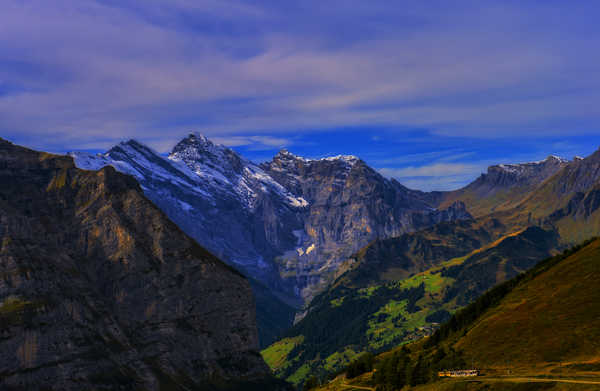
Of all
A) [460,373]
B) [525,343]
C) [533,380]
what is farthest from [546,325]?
[533,380]

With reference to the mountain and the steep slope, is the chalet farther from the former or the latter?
the steep slope

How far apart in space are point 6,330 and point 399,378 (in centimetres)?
13893

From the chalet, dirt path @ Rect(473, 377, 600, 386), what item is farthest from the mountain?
the chalet

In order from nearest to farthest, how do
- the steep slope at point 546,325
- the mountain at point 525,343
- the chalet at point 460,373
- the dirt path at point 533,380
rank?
1. the dirt path at point 533,380
2. the mountain at point 525,343
3. the steep slope at point 546,325
4. the chalet at point 460,373

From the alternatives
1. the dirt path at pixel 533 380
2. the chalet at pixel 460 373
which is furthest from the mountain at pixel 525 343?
the chalet at pixel 460 373

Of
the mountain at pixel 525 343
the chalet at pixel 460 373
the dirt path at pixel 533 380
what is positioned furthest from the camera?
the chalet at pixel 460 373

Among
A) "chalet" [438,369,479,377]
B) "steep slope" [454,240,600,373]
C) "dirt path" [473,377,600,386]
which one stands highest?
"steep slope" [454,240,600,373]

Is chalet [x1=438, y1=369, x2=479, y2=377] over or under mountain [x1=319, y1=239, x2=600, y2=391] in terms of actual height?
under

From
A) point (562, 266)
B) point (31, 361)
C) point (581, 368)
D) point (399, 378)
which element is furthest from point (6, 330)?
point (562, 266)

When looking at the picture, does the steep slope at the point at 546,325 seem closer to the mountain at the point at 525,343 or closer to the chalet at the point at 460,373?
the mountain at the point at 525,343

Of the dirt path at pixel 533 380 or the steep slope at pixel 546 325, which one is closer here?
the dirt path at pixel 533 380

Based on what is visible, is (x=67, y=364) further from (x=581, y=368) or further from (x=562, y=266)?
(x=562, y=266)

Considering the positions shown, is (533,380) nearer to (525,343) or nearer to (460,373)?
(460,373)

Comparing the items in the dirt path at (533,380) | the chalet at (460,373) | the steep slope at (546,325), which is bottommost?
the chalet at (460,373)
